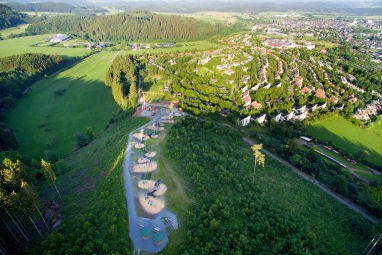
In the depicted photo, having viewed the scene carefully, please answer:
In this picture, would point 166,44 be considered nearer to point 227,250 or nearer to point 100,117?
point 100,117

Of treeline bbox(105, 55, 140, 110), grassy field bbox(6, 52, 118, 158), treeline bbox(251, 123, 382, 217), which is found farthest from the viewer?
treeline bbox(105, 55, 140, 110)

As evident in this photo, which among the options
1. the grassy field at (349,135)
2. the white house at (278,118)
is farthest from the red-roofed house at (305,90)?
the white house at (278,118)

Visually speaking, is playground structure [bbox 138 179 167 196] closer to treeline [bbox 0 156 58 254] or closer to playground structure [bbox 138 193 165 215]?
playground structure [bbox 138 193 165 215]

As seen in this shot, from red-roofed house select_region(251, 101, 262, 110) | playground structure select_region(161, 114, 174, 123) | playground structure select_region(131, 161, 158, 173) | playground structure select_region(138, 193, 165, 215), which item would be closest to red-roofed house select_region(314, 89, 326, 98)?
red-roofed house select_region(251, 101, 262, 110)

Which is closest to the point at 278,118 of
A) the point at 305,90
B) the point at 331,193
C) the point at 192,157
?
the point at 305,90

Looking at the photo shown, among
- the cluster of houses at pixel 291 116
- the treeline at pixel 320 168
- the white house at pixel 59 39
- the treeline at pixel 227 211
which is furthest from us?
the white house at pixel 59 39

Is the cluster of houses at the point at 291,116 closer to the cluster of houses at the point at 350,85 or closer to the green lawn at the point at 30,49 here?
the cluster of houses at the point at 350,85

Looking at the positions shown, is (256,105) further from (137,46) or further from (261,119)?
(137,46)
